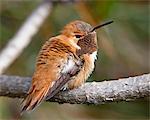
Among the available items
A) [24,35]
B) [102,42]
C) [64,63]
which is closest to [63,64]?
[64,63]

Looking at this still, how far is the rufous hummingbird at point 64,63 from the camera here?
179 cm

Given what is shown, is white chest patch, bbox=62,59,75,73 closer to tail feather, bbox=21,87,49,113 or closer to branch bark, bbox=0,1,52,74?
tail feather, bbox=21,87,49,113

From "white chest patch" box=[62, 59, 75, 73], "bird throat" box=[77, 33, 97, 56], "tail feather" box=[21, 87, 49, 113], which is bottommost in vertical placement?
"tail feather" box=[21, 87, 49, 113]

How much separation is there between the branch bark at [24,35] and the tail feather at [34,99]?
2.31ft

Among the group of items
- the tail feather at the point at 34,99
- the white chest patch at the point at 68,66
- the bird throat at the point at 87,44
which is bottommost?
the tail feather at the point at 34,99

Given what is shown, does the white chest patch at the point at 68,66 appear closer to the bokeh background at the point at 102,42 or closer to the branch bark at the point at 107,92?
the branch bark at the point at 107,92

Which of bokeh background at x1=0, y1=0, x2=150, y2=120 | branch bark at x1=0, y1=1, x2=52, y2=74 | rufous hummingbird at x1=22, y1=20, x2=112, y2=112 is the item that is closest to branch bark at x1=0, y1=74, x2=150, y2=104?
rufous hummingbird at x1=22, y1=20, x2=112, y2=112

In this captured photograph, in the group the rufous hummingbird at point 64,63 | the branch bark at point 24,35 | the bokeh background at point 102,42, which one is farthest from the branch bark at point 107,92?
the bokeh background at point 102,42

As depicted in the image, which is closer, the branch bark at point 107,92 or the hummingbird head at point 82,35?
the branch bark at point 107,92

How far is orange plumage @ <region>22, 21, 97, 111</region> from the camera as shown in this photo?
5.88ft

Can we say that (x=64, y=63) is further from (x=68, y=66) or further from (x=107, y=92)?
(x=107, y=92)

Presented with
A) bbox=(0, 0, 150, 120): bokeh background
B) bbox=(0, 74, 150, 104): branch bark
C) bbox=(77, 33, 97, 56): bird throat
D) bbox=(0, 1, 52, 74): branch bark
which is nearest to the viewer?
bbox=(0, 74, 150, 104): branch bark

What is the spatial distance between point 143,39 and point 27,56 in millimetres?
616

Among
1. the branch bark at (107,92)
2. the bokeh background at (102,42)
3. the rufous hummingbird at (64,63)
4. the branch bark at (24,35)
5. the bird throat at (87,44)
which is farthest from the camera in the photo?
the bokeh background at (102,42)
